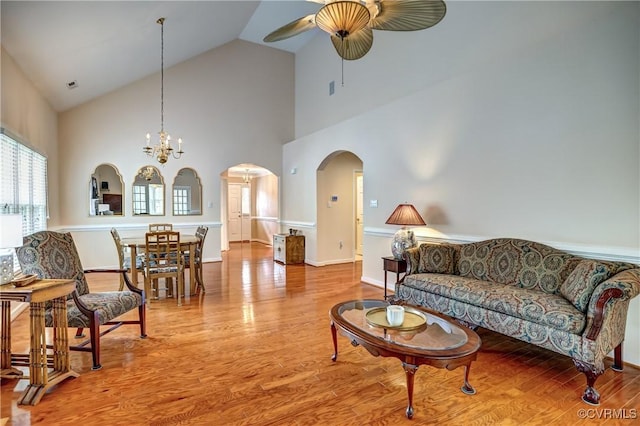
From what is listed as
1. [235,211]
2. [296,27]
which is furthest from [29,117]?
[235,211]

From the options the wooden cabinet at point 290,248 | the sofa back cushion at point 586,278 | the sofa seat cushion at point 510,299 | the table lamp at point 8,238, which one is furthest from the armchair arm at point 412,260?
the wooden cabinet at point 290,248

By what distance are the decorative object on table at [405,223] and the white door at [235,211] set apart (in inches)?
304

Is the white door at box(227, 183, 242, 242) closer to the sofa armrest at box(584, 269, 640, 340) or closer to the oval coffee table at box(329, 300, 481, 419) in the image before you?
the oval coffee table at box(329, 300, 481, 419)

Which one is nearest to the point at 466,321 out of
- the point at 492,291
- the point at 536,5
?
the point at 492,291

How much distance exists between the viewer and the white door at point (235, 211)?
1105cm

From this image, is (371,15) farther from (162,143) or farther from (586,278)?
(162,143)

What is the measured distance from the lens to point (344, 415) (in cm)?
203

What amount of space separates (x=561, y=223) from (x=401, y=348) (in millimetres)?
2193

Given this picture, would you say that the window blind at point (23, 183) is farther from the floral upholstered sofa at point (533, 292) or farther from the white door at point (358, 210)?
the white door at point (358, 210)

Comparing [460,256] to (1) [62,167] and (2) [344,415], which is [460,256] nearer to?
(2) [344,415]

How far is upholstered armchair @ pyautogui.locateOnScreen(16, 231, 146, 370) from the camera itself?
8.37 feet

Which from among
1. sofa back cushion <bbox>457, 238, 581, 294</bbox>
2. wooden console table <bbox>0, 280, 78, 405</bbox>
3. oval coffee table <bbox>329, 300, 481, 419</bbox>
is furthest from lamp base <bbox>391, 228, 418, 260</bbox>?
wooden console table <bbox>0, 280, 78, 405</bbox>

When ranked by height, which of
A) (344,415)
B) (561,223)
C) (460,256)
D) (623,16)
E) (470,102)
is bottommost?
(344,415)

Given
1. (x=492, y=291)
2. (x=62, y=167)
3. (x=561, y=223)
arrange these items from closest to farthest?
(x=492, y=291) < (x=561, y=223) < (x=62, y=167)
